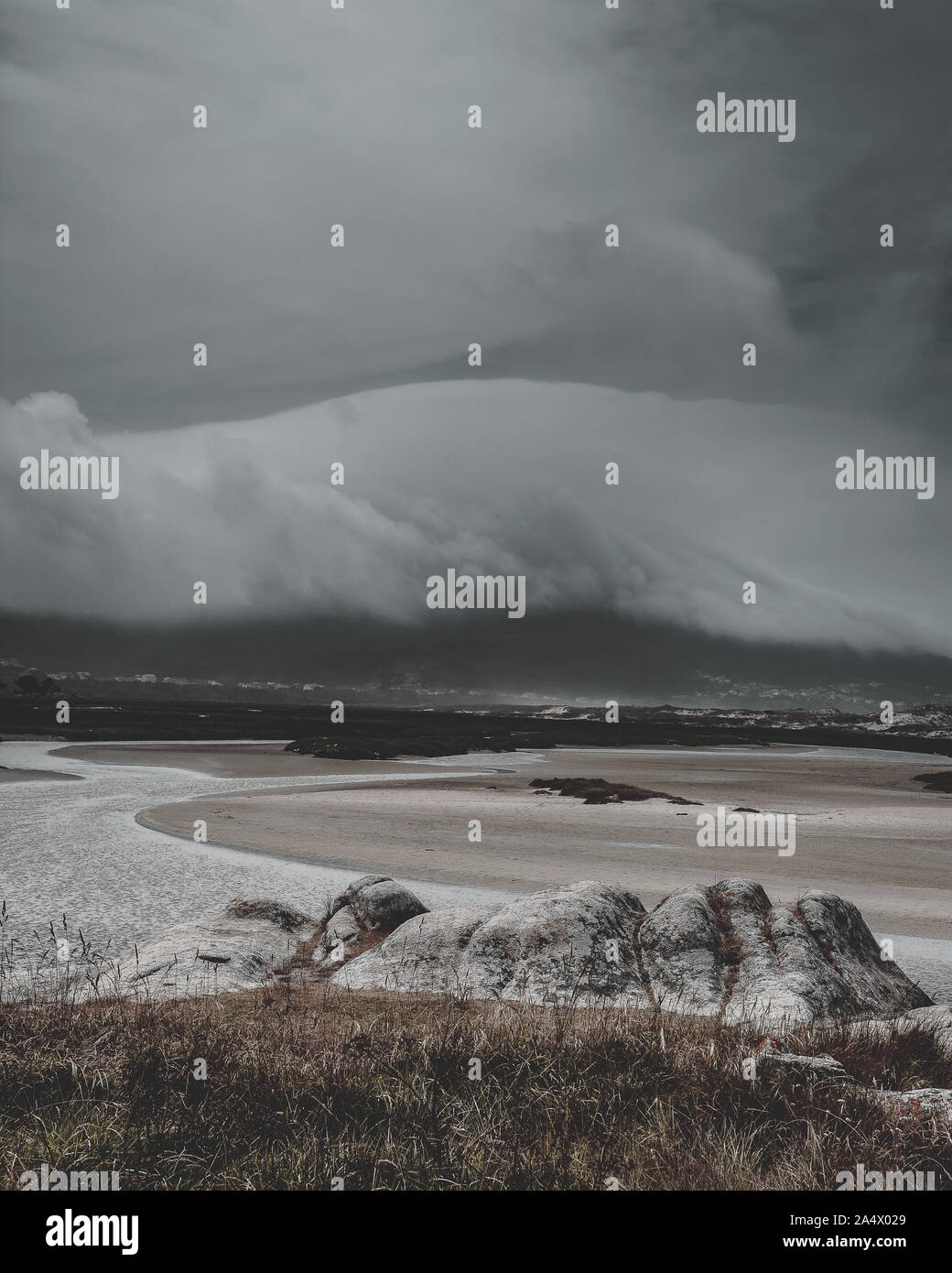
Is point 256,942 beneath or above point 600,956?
beneath

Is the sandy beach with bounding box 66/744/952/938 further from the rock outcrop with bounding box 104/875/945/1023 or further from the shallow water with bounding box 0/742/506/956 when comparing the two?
the rock outcrop with bounding box 104/875/945/1023

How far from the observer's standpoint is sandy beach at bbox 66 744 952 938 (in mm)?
19703

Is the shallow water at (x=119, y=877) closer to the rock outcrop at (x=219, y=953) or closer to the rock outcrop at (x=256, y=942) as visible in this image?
the rock outcrop at (x=219, y=953)

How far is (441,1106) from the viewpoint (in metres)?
5.17

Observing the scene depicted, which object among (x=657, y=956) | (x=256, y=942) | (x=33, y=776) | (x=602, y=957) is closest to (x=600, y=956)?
(x=602, y=957)

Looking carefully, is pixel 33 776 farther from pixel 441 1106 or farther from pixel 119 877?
pixel 441 1106

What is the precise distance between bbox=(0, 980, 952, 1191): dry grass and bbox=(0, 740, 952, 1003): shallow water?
687cm

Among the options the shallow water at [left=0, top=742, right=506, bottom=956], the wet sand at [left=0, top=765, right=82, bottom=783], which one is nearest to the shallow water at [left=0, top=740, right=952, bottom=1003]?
the shallow water at [left=0, top=742, right=506, bottom=956]

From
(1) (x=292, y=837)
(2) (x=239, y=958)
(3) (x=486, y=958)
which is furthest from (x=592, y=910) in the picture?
(1) (x=292, y=837)

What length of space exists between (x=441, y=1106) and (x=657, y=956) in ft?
18.2

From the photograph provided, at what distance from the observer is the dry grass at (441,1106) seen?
453 cm

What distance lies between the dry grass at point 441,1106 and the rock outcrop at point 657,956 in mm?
2251

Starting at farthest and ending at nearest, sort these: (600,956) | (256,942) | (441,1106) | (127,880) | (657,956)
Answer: (127,880) → (256,942) → (657,956) → (600,956) → (441,1106)
